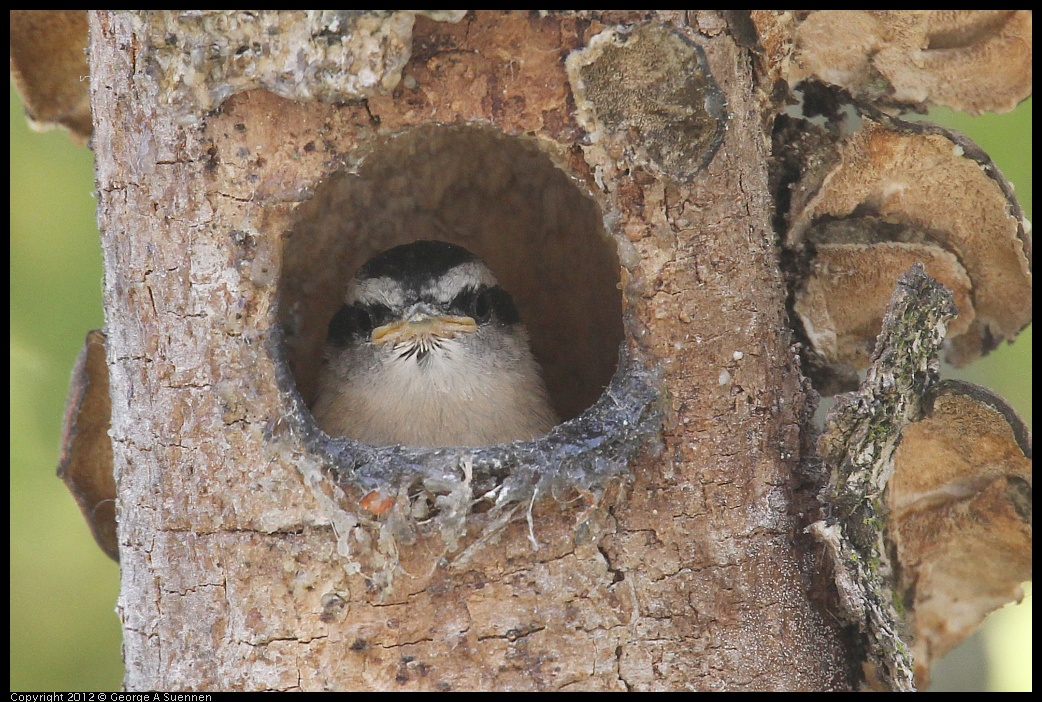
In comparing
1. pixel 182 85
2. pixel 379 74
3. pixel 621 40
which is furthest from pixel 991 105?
pixel 182 85

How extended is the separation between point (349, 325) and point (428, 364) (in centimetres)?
55

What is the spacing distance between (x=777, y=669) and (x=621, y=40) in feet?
6.10

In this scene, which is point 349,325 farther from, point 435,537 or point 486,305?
point 435,537

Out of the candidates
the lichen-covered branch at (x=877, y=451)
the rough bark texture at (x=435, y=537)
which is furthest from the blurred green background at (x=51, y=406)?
the lichen-covered branch at (x=877, y=451)

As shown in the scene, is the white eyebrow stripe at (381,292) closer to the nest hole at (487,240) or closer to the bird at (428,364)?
the bird at (428,364)

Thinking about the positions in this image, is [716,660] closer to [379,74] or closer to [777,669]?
[777,669]

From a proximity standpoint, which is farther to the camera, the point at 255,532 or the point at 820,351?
the point at 820,351

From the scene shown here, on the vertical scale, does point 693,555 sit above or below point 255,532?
below

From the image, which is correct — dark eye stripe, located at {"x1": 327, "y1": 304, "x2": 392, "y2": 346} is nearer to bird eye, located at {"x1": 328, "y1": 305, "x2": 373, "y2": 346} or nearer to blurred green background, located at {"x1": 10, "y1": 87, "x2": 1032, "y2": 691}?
bird eye, located at {"x1": 328, "y1": 305, "x2": 373, "y2": 346}

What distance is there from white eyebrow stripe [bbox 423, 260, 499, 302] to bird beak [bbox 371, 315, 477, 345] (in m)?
0.11

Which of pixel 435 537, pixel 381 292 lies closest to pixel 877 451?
pixel 435 537

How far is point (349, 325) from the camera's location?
4418 mm

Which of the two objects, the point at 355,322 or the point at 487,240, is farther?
the point at 487,240
